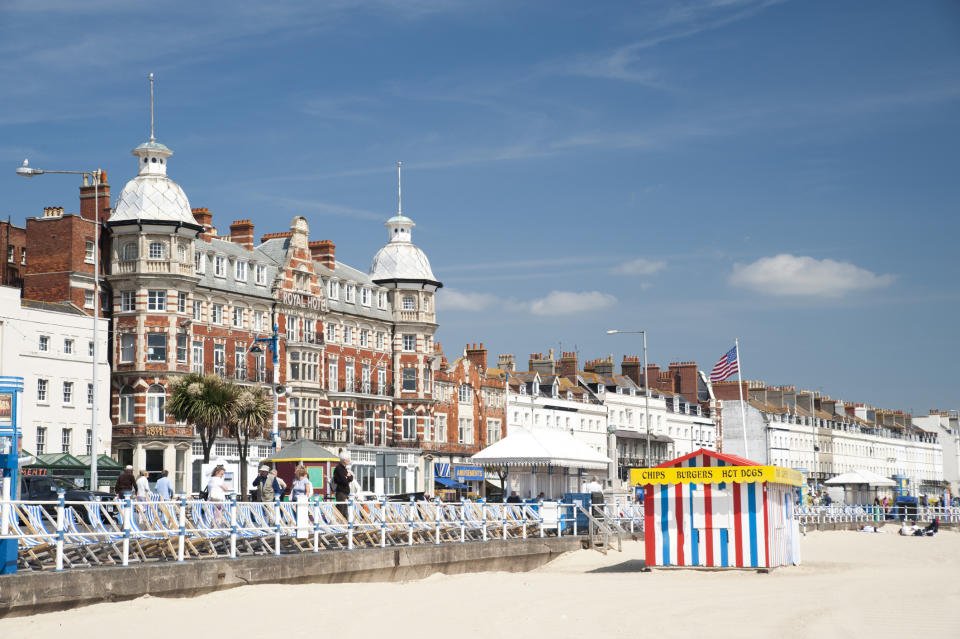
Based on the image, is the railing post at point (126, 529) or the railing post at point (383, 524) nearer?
the railing post at point (126, 529)

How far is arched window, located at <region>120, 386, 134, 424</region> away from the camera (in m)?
53.5

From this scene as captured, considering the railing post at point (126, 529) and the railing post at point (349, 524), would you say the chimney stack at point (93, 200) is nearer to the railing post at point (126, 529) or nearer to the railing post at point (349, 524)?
the railing post at point (349, 524)

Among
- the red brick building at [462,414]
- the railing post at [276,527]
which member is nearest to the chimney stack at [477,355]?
the red brick building at [462,414]

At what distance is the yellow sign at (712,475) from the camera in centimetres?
2273

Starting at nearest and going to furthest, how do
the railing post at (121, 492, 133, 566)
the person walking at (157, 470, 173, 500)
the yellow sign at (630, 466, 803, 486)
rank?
the railing post at (121, 492, 133, 566) → the yellow sign at (630, 466, 803, 486) → the person walking at (157, 470, 173, 500)

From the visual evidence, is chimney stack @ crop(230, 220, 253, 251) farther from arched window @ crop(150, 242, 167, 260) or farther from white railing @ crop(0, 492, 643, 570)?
white railing @ crop(0, 492, 643, 570)

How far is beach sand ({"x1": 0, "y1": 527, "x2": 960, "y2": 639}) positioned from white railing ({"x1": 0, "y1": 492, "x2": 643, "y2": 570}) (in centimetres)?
127

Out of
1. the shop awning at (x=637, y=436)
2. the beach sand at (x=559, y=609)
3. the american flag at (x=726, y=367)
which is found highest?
the american flag at (x=726, y=367)

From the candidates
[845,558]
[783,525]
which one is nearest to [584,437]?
[845,558]

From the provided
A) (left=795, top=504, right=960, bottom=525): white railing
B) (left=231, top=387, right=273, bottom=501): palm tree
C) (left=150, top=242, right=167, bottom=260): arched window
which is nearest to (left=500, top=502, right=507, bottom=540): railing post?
(left=231, top=387, right=273, bottom=501): palm tree

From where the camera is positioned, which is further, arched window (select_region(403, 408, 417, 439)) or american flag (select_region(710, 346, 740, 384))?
arched window (select_region(403, 408, 417, 439))

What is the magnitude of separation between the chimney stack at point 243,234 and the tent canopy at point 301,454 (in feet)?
82.7

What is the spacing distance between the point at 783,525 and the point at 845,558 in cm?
657

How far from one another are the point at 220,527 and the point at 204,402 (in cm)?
2517
